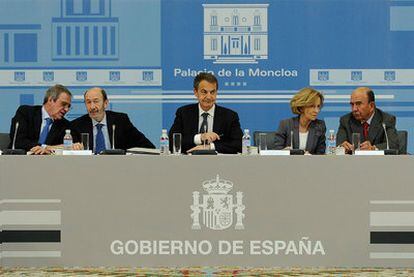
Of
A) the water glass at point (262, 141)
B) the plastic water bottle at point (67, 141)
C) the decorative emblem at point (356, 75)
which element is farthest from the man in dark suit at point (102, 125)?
the decorative emblem at point (356, 75)

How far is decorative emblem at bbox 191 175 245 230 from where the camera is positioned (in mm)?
5211

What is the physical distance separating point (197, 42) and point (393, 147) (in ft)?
8.16

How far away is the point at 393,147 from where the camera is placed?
619 cm

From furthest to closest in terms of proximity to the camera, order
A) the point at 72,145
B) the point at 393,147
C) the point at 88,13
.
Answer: the point at 88,13
the point at 393,147
the point at 72,145

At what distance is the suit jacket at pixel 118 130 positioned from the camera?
20.8 feet

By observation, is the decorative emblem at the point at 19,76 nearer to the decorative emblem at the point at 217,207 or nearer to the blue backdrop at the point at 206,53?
the blue backdrop at the point at 206,53

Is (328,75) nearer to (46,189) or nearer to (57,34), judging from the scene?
(57,34)

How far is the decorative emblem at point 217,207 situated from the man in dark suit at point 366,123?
1.35m

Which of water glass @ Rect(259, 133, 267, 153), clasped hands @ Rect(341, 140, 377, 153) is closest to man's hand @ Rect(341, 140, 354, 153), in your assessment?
clasped hands @ Rect(341, 140, 377, 153)

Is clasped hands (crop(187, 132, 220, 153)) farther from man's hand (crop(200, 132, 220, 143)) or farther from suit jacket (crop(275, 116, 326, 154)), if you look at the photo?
Answer: suit jacket (crop(275, 116, 326, 154))

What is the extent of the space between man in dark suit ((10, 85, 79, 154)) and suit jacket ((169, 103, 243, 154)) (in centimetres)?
84

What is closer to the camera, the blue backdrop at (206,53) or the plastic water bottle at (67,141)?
the plastic water bottle at (67,141)

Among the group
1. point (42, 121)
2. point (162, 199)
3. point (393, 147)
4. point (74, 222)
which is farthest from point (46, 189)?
point (393, 147)

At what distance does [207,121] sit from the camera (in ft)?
21.4
